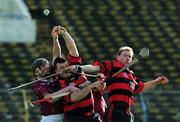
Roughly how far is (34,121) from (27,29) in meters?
4.21

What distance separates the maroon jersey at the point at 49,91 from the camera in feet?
26.8

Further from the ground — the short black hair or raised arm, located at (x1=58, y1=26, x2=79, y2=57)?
raised arm, located at (x1=58, y1=26, x2=79, y2=57)

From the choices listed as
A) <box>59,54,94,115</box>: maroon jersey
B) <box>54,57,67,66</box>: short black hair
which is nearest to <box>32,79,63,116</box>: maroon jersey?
<box>59,54,94,115</box>: maroon jersey

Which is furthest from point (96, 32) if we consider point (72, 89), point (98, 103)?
point (72, 89)

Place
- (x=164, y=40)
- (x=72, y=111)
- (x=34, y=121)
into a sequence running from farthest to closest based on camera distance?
(x=164, y=40), (x=34, y=121), (x=72, y=111)

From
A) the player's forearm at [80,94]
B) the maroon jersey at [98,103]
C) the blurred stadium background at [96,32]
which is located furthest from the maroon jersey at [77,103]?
the blurred stadium background at [96,32]

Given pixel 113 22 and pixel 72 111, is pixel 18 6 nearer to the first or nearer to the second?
pixel 113 22

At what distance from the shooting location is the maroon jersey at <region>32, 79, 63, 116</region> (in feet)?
26.8

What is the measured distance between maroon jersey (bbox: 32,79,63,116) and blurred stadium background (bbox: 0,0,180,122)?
23.4ft

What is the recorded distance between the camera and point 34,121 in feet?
48.3

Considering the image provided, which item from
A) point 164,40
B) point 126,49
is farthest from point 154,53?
point 126,49

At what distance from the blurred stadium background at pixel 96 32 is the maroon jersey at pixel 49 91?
23.4ft

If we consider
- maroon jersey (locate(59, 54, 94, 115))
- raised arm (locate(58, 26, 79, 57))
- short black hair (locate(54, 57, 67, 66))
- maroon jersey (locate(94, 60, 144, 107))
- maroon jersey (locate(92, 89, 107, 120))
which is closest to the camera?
maroon jersey (locate(59, 54, 94, 115))

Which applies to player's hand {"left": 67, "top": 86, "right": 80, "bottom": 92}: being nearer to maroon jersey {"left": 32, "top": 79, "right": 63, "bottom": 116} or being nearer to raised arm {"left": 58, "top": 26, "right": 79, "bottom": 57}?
maroon jersey {"left": 32, "top": 79, "right": 63, "bottom": 116}
